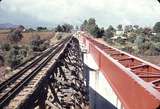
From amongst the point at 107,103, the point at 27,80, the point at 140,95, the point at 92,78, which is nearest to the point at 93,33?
the point at 92,78

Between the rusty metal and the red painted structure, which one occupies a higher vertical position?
the red painted structure

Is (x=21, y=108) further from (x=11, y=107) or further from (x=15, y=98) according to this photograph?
(x=15, y=98)

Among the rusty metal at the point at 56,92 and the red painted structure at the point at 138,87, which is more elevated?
the red painted structure at the point at 138,87

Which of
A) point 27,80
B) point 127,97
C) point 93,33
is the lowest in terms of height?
point 93,33

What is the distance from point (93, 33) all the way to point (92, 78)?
3193 inches

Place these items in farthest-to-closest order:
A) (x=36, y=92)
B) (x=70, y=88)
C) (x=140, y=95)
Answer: (x=70, y=88)
(x=36, y=92)
(x=140, y=95)

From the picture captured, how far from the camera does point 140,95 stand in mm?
6695

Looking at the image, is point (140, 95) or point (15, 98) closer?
point (140, 95)

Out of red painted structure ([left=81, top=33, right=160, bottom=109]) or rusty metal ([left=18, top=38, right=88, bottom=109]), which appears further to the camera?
rusty metal ([left=18, top=38, right=88, bottom=109])

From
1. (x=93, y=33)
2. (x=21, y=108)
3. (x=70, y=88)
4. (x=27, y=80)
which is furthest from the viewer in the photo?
(x=93, y=33)

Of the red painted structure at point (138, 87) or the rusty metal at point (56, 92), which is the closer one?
the red painted structure at point (138, 87)

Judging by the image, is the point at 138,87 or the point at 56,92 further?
the point at 56,92

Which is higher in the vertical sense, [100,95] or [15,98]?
[15,98]

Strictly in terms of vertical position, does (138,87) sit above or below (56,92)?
above
